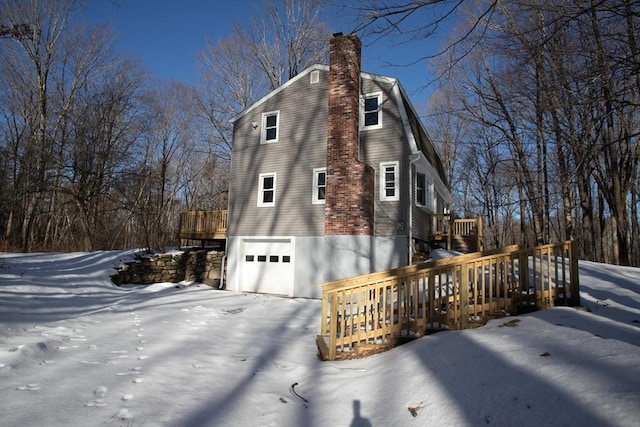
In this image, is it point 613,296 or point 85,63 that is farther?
point 85,63

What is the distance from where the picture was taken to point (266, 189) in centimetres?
1363

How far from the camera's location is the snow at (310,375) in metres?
2.73

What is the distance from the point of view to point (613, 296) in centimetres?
691

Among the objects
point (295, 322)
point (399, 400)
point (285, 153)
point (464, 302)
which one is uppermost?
point (285, 153)

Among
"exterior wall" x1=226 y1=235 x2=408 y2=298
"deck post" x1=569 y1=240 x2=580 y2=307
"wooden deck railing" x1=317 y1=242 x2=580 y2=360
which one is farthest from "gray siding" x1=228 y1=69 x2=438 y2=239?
"wooden deck railing" x1=317 y1=242 x2=580 y2=360

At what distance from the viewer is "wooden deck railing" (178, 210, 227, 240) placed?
14992 mm

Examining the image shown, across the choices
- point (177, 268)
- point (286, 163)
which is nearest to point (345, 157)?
point (286, 163)

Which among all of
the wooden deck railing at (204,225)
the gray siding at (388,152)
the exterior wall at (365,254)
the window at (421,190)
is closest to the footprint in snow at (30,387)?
the exterior wall at (365,254)

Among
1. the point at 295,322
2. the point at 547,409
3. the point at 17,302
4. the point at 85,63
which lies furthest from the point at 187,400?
the point at 85,63

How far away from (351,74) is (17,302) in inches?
431

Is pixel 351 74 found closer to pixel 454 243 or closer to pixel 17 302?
pixel 454 243

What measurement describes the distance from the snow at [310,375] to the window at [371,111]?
26.3 ft

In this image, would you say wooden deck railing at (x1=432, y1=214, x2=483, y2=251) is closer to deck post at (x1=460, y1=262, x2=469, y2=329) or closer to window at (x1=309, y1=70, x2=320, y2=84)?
window at (x1=309, y1=70, x2=320, y2=84)

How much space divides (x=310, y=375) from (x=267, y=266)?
353 inches
